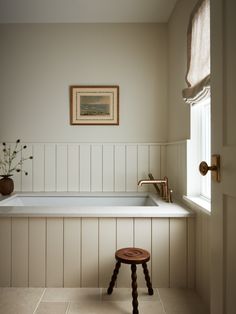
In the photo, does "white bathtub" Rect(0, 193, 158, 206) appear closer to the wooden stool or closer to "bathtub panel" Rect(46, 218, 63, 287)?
"bathtub panel" Rect(46, 218, 63, 287)

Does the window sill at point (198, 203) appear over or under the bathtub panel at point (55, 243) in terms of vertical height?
over

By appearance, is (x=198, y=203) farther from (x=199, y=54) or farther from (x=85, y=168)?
(x=85, y=168)

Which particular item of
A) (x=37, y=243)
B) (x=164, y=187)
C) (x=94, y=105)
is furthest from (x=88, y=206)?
(x=94, y=105)

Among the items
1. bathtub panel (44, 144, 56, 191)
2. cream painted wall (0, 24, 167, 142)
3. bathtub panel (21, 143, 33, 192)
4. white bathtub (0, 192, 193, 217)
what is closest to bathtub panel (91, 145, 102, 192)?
white bathtub (0, 192, 193, 217)

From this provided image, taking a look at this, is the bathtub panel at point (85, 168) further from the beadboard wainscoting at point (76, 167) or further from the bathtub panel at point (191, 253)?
the bathtub panel at point (191, 253)

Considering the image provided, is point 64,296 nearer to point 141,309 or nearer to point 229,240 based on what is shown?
point 141,309

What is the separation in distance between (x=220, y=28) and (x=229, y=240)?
732mm

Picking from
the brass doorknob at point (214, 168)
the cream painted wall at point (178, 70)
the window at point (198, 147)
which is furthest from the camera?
the cream painted wall at point (178, 70)

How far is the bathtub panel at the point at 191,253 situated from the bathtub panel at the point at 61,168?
1483 mm

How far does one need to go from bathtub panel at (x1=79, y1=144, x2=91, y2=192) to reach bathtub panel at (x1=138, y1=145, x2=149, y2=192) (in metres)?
0.56

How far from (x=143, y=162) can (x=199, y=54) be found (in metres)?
1.36

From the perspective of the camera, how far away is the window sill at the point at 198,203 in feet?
5.35

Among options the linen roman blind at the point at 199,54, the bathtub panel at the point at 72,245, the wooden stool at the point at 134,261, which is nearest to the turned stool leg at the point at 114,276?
the wooden stool at the point at 134,261

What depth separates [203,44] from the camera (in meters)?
1.67
